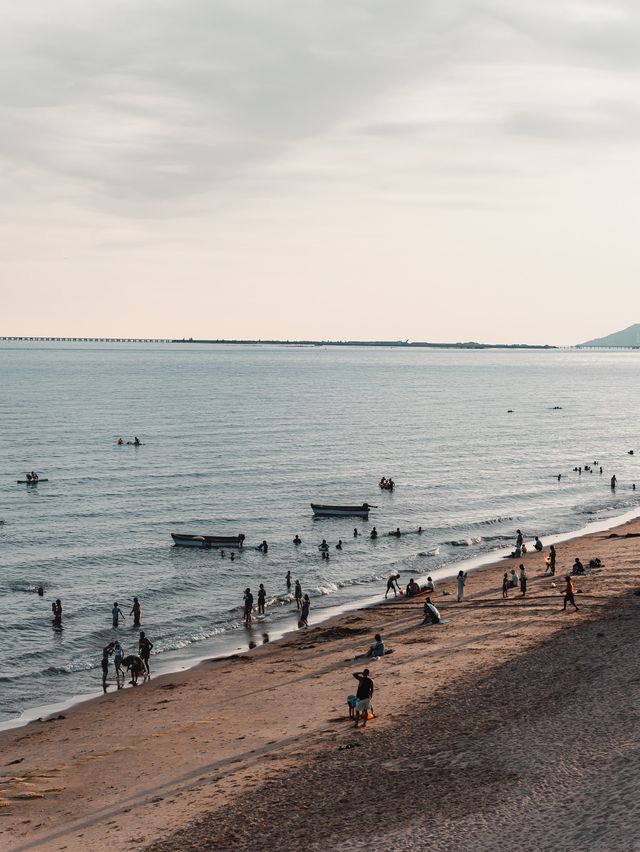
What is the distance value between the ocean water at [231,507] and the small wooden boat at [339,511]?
0.86 metres

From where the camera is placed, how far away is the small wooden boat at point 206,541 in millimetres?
58328

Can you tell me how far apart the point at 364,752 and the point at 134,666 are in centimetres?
1417

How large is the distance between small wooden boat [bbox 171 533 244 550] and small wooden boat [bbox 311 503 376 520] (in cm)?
1144

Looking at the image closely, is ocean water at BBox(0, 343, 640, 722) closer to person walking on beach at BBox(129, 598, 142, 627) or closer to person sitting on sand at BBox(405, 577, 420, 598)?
person walking on beach at BBox(129, 598, 142, 627)

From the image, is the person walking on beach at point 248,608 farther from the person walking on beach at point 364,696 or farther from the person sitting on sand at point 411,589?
the person walking on beach at point 364,696

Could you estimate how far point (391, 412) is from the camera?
159625mm

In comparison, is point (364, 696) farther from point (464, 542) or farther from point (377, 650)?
point (464, 542)

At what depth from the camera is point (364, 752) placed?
23.2 meters

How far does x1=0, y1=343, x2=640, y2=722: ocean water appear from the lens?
140 feet

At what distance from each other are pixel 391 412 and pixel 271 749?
136 metres

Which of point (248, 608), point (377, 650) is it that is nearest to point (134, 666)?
point (248, 608)

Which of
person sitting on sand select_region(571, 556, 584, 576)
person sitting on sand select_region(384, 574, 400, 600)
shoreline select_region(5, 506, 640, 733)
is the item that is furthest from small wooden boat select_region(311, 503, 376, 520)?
person sitting on sand select_region(571, 556, 584, 576)

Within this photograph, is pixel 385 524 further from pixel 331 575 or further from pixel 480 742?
pixel 480 742

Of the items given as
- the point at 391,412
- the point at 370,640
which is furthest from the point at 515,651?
the point at 391,412
